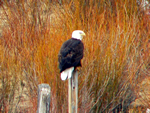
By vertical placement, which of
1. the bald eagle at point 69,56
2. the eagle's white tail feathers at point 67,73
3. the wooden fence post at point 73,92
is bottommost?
the wooden fence post at point 73,92

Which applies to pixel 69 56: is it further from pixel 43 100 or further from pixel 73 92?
pixel 43 100

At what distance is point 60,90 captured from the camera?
3520 millimetres

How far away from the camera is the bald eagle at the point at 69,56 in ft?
9.71

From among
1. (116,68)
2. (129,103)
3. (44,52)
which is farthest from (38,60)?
(129,103)

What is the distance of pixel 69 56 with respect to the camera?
9.98 ft

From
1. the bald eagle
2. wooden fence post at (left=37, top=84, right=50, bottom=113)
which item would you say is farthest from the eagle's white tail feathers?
wooden fence post at (left=37, top=84, right=50, bottom=113)

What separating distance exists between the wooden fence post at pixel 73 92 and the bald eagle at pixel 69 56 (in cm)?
5

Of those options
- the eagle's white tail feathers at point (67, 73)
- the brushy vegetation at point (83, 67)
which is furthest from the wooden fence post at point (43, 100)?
the brushy vegetation at point (83, 67)

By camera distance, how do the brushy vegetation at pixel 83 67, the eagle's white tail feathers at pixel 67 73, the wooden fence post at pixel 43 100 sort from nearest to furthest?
the wooden fence post at pixel 43 100, the eagle's white tail feathers at pixel 67 73, the brushy vegetation at pixel 83 67

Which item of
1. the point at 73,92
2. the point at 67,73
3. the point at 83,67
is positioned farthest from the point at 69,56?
the point at 83,67

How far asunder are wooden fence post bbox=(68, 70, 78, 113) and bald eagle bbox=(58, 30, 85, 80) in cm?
5

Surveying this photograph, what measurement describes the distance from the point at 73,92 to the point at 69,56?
1.05 feet

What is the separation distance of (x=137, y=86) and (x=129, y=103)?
0.26 meters

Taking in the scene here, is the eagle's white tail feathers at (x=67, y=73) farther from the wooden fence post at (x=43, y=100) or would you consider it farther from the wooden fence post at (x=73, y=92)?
the wooden fence post at (x=43, y=100)
